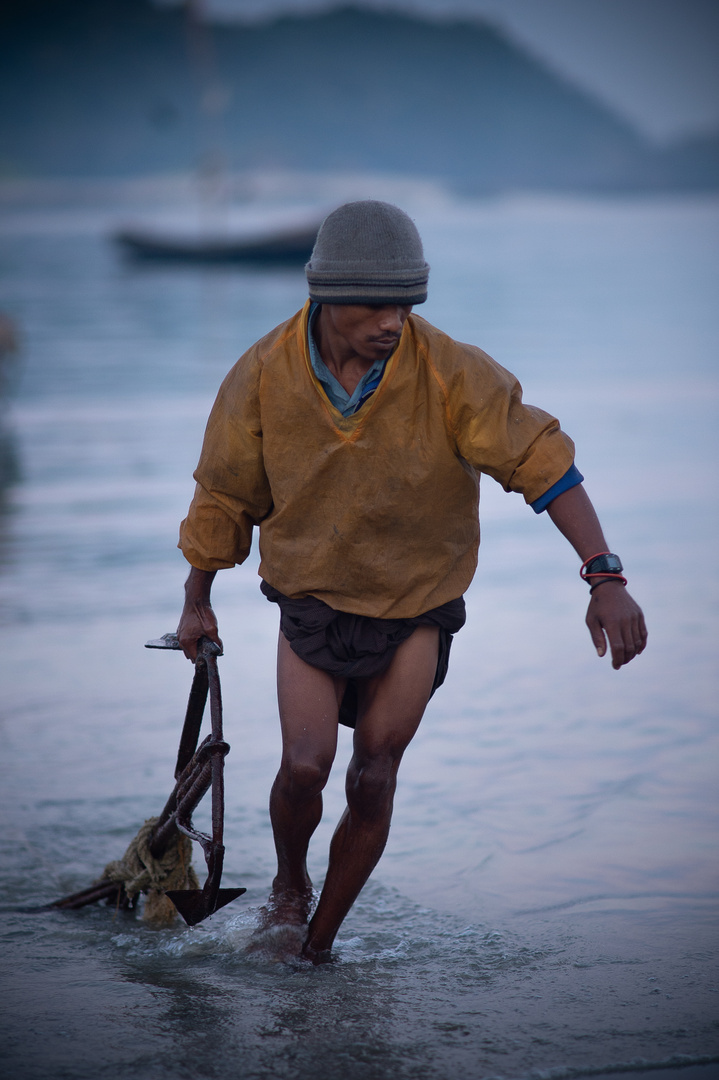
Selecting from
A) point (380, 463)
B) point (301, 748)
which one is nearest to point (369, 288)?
point (380, 463)

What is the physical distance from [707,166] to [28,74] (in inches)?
2412

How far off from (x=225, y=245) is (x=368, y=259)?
37.4 meters

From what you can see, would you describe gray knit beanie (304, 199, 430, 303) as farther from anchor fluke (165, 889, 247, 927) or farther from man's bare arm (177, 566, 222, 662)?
anchor fluke (165, 889, 247, 927)

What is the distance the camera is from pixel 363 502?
2820mm

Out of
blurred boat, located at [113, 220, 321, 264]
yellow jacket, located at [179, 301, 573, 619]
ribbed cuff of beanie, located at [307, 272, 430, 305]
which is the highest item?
blurred boat, located at [113, 220, 321, 264]

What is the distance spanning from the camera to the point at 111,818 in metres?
3.96

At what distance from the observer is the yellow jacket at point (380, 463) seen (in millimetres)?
2766

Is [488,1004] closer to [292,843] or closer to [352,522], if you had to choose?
[292,843]

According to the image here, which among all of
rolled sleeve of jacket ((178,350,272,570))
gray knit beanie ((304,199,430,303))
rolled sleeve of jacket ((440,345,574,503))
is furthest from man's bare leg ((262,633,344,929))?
gray knit beanie ((304,199,430,303))

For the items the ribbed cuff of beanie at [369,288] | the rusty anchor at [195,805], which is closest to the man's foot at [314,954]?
the rusty anchor at [195,805]

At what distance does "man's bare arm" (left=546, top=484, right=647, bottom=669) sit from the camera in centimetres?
265

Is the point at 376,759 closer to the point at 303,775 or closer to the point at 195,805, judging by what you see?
the point at 303,775

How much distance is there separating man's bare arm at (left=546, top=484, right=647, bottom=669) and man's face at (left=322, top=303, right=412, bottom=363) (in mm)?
493

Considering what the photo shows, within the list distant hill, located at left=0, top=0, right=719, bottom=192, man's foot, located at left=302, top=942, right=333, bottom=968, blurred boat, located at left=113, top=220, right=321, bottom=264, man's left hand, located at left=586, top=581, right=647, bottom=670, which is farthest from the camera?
distant hill, located at left=0, top=0, right=719, bottom=192
